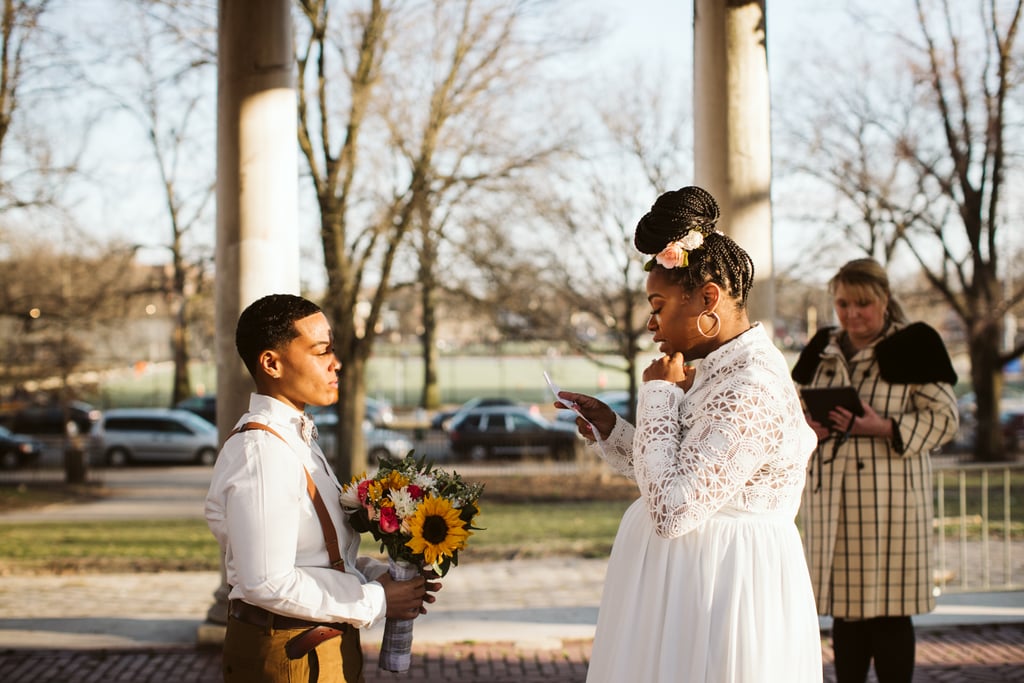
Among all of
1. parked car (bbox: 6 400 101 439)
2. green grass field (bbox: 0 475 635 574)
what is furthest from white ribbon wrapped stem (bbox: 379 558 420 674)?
parked car (bbox: 6 400 101 439)

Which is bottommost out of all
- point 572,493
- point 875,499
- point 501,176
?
point 572,493

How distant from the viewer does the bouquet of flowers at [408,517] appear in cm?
298

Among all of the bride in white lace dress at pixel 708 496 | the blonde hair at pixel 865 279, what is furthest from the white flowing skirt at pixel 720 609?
the blonde hair at pixel 865 279

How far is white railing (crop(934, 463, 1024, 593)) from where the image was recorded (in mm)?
7984

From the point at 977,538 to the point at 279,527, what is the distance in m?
11.1

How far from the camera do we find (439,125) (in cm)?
1720

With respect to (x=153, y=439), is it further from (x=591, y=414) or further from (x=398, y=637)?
(x=591, y=414)

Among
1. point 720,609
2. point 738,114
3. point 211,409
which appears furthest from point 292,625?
point 211,409

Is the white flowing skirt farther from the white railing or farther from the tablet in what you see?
the white railing

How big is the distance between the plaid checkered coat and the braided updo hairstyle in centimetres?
230

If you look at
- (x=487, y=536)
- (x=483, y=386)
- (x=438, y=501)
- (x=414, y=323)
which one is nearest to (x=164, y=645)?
(x=438, y=501)

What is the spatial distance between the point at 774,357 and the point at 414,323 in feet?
155

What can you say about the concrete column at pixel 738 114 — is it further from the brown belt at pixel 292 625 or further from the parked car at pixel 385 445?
the parked car at pixel 385 445

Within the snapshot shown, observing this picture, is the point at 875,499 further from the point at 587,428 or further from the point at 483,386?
the point at 483,386
